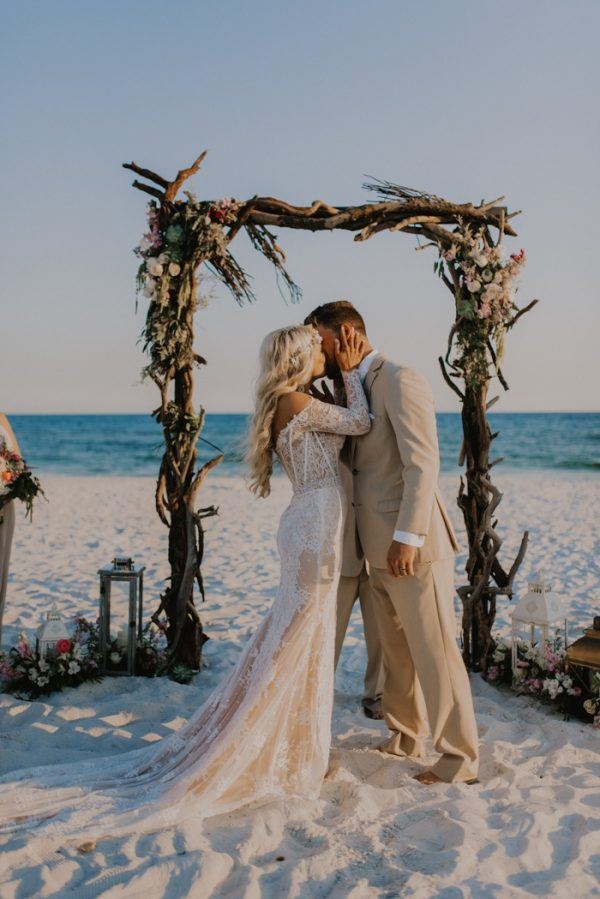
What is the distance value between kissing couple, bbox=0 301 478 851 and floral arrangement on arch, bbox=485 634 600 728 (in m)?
1.02

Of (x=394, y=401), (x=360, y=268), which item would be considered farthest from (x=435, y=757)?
(x=360, y=268)

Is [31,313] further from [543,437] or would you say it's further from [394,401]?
[543,437]

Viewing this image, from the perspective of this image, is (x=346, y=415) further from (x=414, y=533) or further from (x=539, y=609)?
(x=539, y=609)

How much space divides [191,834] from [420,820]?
0.89 m

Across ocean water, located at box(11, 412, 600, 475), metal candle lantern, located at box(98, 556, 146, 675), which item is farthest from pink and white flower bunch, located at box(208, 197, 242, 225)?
ocean water, located at box(11, 412, 600, 475)

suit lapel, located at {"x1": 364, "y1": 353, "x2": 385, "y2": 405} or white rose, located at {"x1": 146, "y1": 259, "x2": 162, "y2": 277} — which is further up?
white rose, located at {"x1": 146, "y1": 259, "x2": 162, "y2": 277}

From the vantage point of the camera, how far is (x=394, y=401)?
3.57 m

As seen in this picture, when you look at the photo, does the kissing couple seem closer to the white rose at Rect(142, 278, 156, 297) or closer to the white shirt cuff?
the white shirt cuff

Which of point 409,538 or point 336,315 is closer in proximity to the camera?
point 409,538

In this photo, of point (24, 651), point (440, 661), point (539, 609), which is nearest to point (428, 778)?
point (440, 661)

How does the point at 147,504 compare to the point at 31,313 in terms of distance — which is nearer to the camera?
the point at 31,313

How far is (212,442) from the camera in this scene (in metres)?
36.1

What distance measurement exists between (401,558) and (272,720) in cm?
87

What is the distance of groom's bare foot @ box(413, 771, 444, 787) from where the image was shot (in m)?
3.60
